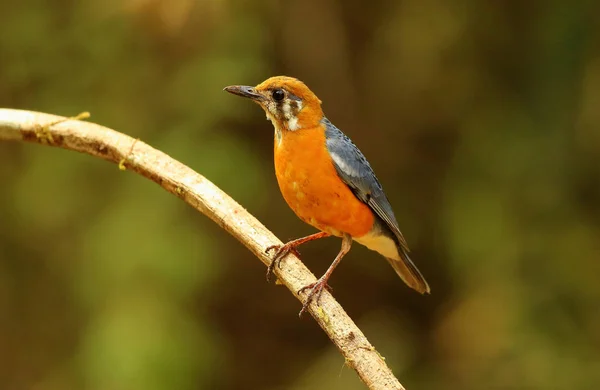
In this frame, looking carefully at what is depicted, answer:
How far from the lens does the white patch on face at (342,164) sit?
3264 mm

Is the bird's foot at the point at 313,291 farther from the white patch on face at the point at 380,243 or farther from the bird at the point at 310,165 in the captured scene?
the white patch on face at the point at 380,243

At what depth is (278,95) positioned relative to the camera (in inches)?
125

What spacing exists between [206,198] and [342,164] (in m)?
0.71

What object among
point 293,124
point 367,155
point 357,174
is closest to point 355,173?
point 357,174

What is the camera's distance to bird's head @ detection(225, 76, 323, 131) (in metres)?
3.15

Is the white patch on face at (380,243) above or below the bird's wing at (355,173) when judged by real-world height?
below

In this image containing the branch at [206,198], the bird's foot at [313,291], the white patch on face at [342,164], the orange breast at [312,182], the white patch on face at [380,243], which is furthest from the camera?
the white patch on face at [380,243]

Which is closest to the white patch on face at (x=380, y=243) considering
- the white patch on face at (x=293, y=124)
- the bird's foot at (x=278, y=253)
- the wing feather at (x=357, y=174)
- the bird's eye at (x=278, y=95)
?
the wing feather at (x=357, y=174)

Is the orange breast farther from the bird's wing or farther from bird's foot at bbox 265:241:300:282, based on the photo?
bird's foot at bbox 265:241:300:282

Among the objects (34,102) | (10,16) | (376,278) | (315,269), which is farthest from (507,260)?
(10,16)

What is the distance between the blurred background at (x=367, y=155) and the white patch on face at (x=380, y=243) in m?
1.15

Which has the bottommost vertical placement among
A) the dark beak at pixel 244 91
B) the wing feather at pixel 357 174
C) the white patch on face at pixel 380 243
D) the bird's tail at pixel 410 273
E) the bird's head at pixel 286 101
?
the bird's tail at pixel 410 273

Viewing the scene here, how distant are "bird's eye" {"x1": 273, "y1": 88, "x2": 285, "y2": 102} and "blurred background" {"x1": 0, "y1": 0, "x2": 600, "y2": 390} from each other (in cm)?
143

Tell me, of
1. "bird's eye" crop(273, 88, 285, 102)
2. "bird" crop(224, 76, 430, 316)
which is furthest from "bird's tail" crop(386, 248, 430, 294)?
"bird's eye" crop(273, 88, 285, 102)
